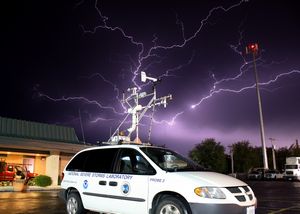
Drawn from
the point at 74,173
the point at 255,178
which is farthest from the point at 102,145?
the point at 255,178

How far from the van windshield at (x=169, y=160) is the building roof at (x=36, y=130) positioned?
23.7 m

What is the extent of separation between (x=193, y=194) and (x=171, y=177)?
58 cm

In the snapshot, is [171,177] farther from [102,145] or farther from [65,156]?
[65,156]

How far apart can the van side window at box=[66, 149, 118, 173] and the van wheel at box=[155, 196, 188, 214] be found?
5.80 feet

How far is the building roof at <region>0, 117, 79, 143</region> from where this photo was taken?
32375mm

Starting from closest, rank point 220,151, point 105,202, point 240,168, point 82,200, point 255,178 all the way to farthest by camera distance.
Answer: point 105,202, point 82,200, point 255,178, point 220,151, point 240,168

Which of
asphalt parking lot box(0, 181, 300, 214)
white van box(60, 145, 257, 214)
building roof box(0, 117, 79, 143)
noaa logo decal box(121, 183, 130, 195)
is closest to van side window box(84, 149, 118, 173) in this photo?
white van box(60, 145, 257, 214)

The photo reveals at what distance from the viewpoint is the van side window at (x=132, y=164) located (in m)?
7.69

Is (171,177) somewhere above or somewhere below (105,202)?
above

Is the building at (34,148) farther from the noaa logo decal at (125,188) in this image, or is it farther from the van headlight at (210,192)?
the van headlight at (210,192)

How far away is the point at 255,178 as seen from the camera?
164 ft

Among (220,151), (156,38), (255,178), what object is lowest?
(255,178)

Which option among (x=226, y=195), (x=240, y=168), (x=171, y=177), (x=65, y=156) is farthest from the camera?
(x=240, y=168)

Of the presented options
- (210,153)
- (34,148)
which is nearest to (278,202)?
(34,148)
